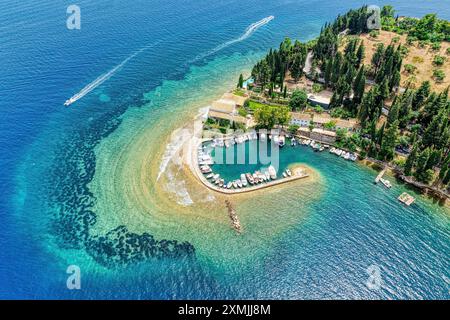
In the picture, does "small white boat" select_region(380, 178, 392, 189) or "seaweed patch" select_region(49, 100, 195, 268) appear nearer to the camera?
"seaweed patch" select_region(49, 100, 195, 268)

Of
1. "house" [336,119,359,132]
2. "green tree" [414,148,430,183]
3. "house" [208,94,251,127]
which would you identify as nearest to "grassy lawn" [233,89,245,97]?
"house" [208,94,251,127]

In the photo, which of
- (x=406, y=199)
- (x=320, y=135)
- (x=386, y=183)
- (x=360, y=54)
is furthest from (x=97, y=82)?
(x=406, y=199)

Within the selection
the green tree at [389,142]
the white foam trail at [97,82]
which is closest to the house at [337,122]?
the green tree at [389,142]

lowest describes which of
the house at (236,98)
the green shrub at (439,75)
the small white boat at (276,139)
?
the small white boat at (276,139)

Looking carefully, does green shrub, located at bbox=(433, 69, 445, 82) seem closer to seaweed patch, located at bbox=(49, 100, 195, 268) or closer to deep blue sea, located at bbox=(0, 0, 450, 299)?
deep blue sea, located at bbox=(0, 0, 450, 299)

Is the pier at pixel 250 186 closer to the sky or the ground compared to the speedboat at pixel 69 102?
closer to the ground

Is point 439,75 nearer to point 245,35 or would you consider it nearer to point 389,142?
point 389,142

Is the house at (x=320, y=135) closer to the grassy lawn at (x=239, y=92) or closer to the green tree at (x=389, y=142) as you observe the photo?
the green tree at (x=389, y=142)
